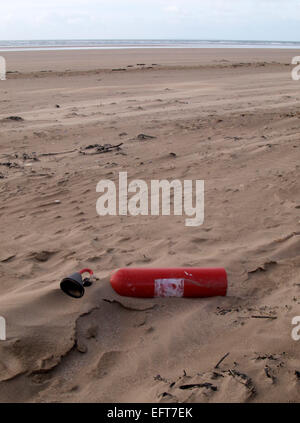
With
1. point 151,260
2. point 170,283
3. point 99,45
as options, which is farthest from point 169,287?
point 99,45

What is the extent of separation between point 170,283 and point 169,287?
0.09ft

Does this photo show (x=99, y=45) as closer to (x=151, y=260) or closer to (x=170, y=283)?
(x=151, y=260)

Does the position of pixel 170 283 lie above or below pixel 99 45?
below

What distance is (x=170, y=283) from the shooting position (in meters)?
2.74

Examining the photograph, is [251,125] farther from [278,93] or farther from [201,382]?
[201,382]

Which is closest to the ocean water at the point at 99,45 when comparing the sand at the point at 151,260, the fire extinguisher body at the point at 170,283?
the sand at the point at 151,260

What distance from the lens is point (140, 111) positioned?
903 centimetres

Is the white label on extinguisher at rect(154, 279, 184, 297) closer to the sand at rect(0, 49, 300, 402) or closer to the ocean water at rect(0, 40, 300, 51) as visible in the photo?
the sand at rect(0, 49, 300, 402)

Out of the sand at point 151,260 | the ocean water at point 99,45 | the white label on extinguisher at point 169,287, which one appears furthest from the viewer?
the ocean water at point 99,45

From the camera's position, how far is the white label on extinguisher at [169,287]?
2.74 m

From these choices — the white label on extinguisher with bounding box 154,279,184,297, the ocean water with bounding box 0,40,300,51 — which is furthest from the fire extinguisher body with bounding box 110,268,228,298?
the ocean water with bounding box 0,40,300,51

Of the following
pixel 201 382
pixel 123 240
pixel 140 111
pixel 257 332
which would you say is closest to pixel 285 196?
pixel 123 240

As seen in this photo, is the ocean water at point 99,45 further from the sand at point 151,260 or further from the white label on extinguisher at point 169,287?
the white label on extinguisher at point 169,287

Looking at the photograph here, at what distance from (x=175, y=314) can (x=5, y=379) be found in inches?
41.5
